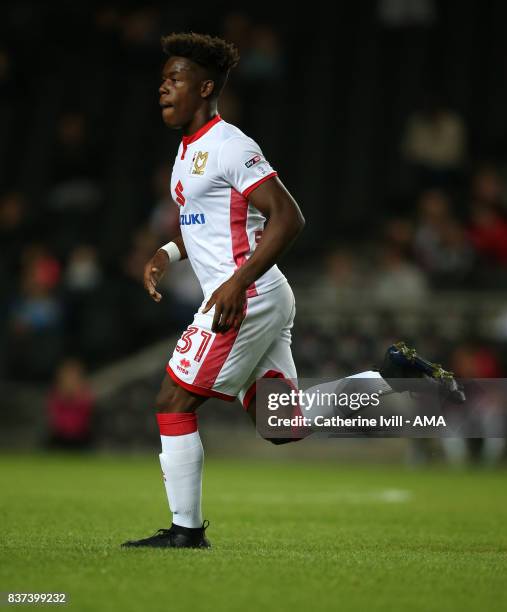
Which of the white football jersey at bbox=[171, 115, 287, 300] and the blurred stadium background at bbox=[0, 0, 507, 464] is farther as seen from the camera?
the blurred stadium background at bbox=[0, 0, 507, 464]

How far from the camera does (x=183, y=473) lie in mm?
6125

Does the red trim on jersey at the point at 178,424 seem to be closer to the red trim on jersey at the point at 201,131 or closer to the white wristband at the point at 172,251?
the white wristband at the point at 172,251

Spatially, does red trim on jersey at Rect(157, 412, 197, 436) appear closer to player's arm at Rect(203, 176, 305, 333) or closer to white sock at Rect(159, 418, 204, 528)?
white sock at Rect(159, 418, 204, 528)

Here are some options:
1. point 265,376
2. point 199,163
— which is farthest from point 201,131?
point 265,376

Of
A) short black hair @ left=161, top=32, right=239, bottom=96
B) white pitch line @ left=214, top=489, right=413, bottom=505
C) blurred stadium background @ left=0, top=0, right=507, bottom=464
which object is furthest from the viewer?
blurred stadium background @ left=0, top=0, right=507, bottom=464

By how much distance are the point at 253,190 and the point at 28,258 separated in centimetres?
1103

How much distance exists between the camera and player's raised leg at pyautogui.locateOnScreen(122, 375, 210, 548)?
6.12 m

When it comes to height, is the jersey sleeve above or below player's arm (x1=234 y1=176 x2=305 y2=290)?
above

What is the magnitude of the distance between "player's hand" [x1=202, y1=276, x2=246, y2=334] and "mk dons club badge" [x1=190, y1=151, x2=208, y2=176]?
596mm

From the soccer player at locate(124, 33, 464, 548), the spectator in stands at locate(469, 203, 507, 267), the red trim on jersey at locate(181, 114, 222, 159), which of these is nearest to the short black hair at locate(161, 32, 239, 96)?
the soccer player at locate(124, 33, 464, 548)

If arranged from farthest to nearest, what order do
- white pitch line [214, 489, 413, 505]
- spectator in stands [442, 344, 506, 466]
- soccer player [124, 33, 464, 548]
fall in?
spectator in stands [442, 344, 506, 466]
white pitch line [214, 489, 413, 505]
soccer player [124, 33, 464, 548]

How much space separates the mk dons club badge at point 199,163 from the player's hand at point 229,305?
596mm

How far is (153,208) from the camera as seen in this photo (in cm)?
1791

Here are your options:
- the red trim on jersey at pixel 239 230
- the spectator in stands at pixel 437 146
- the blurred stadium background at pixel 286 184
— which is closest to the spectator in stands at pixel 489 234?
the blurred stadium background at pixel 286 184
